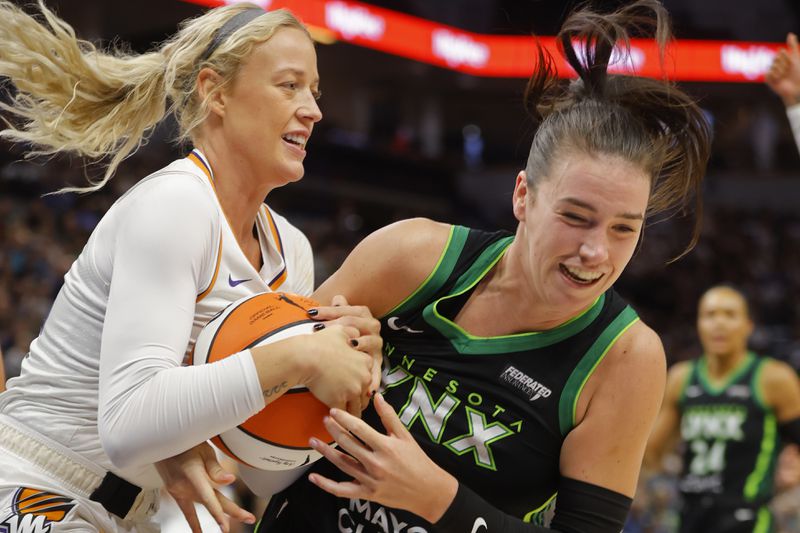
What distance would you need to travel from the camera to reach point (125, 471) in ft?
7.83

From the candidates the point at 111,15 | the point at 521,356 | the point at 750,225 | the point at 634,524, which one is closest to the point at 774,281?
the point at 750,225

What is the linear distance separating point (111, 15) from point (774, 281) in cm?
1189

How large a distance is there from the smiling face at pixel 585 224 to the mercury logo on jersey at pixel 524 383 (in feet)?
0.66

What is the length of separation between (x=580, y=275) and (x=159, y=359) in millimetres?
958

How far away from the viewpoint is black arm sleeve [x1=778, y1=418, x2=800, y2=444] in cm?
613

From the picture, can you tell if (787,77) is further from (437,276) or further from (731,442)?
(731,442)

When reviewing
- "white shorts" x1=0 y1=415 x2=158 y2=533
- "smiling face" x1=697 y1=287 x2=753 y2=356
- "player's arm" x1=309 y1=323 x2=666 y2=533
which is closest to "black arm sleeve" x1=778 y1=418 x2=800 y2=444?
"smiling face" x1=697 y1=287 x2=753 y2=356

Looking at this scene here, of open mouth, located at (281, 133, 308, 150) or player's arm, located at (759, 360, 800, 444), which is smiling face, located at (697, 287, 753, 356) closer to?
player's arm, located at (759, 360, 800, 444)

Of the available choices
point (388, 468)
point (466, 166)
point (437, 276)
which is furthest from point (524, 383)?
point (466, 166)

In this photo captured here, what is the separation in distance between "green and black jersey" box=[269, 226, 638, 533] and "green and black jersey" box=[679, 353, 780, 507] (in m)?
3.99

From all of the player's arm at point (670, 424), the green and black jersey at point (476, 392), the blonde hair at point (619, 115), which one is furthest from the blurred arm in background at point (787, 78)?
the player's arm at point (670, 424)

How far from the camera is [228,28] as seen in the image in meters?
2.69

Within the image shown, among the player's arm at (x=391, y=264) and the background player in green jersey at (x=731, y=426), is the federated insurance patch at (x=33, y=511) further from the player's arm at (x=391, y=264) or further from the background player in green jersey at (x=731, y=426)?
the background player in green jersey at (x=731, y=426)

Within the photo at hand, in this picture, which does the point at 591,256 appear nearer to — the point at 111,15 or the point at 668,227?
the point at 111,15
